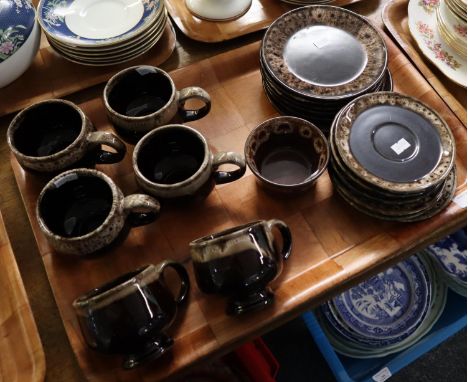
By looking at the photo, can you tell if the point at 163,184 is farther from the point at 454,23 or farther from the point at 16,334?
the point at 454,23

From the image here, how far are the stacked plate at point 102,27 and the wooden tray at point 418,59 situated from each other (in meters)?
0.43

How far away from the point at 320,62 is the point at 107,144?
38 cm

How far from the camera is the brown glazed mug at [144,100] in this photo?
75cm

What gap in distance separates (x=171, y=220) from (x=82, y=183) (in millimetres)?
143

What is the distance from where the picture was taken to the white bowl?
835 millimetres

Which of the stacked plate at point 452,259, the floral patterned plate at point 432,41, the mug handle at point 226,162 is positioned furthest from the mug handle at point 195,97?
the stacked plate at point 452,259

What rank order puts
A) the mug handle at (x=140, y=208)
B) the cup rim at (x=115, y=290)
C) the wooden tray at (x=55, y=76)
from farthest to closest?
the wooden tray at (x=55, y=76)
the mug handle at (x=140, y=208)
the cup rim at (x=115, y=290)

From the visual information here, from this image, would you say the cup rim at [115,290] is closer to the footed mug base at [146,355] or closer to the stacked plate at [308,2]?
the footed mug base at [146,355]

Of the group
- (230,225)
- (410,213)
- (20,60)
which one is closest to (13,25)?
(20,60)

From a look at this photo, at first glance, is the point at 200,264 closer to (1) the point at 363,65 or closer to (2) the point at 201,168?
(2) the point at 201,168

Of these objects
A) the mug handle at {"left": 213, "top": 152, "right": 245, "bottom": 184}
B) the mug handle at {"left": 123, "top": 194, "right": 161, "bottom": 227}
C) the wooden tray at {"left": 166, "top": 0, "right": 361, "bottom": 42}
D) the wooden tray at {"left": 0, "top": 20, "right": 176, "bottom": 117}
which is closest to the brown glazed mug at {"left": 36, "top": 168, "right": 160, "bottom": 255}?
the mug handle at {"left": 123, "top": 194, "right": 161, "bottom": 227}

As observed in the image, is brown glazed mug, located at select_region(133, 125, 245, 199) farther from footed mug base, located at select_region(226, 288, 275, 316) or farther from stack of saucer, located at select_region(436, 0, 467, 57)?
stack of saucer, located at select_region(436, 0, 467, 57)

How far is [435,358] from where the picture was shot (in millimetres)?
1214

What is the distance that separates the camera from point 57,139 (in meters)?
0.80
